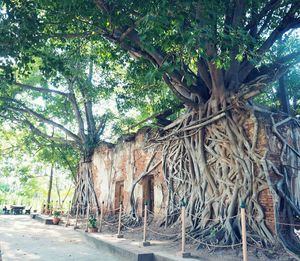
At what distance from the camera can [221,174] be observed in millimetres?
6395

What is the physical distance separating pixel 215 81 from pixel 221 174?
75.8 inches

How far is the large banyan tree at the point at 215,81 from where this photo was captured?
15.1ft

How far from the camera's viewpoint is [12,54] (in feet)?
17.6

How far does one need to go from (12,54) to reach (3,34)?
0.41 meters

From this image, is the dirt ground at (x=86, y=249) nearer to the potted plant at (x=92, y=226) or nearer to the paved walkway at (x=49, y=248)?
the paved walkway at (x=49, y=248)

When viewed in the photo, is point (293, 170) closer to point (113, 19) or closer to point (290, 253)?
point (290, 253)

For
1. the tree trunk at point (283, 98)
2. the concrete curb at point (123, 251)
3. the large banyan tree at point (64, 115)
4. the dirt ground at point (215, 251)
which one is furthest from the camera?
the large banyan tree at point (64, 115)

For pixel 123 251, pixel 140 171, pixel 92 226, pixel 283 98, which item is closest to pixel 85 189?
pixel 140 171

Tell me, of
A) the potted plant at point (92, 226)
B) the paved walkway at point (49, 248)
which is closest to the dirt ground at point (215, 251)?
the paved walkway at point (49, 248)

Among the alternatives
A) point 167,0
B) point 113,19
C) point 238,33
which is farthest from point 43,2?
point 238,33

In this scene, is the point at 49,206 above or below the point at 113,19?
below

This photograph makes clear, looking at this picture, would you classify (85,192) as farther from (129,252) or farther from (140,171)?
(129,252)

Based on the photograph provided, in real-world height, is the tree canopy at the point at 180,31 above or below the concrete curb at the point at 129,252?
above

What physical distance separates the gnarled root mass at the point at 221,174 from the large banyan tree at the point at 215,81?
0.02m
